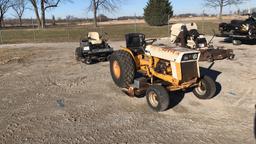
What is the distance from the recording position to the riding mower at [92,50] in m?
11.5

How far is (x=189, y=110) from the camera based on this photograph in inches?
238

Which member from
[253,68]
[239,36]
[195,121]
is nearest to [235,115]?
[195,121]

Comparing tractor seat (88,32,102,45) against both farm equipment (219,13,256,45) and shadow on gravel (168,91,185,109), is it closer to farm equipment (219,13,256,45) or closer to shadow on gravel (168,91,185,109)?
shadow on gravel (168,91,185,109)

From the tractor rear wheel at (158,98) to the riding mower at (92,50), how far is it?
572 cm

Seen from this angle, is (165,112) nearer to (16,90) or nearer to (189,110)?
(189,110)

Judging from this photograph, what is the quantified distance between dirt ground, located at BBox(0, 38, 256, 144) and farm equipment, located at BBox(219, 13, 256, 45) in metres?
6.10

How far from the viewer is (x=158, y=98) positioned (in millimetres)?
5844

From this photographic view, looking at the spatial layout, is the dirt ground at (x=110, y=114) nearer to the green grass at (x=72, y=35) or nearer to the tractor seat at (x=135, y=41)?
the tractor seat at (x=135, y=41)

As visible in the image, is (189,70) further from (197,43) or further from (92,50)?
(197,43)

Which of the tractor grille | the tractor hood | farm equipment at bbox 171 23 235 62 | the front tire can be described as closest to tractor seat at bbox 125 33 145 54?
the tractor hood

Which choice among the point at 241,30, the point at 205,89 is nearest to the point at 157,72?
the point at 205,89

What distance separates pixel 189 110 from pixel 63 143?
8.59 feet

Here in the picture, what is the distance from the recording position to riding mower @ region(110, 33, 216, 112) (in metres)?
5.95

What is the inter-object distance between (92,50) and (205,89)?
591 centimetres
